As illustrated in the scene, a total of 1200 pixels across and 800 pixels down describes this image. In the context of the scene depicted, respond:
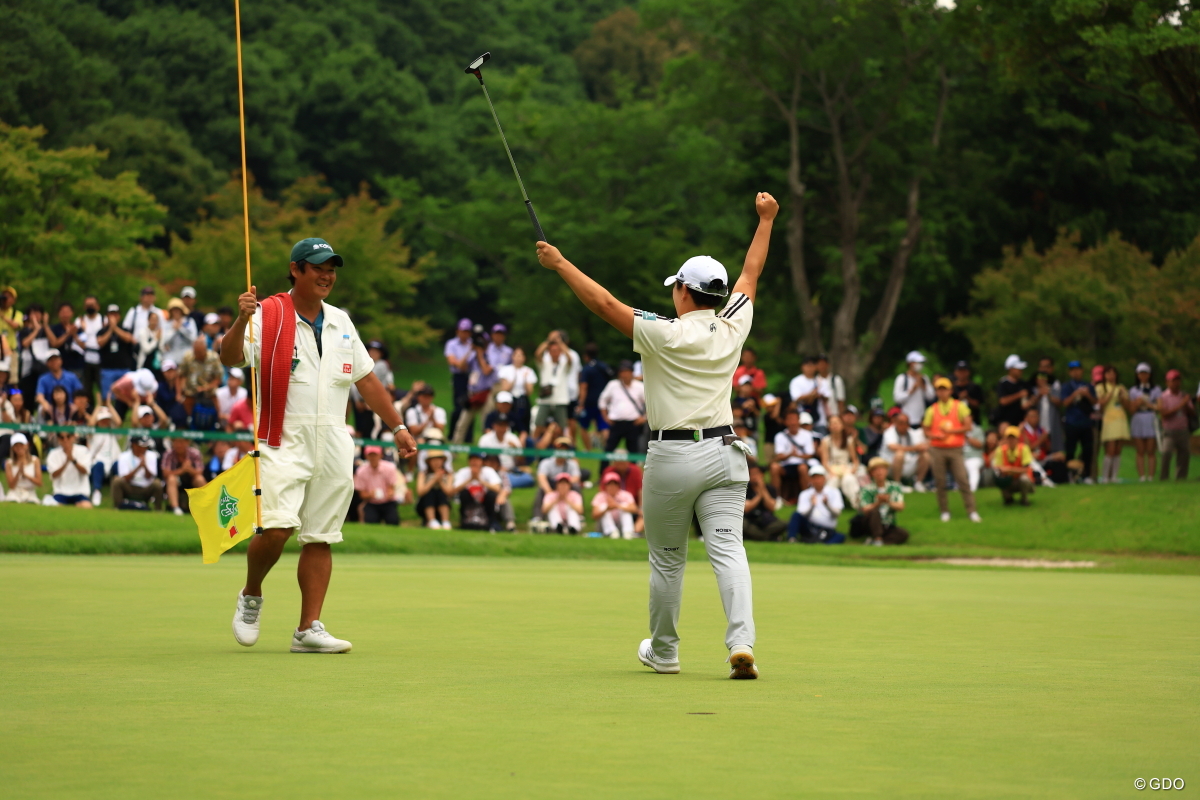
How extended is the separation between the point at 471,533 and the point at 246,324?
12516 millimetres

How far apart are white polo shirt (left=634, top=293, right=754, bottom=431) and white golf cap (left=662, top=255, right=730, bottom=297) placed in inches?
5.3

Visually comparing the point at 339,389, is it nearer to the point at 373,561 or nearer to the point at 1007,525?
the point at 373,561

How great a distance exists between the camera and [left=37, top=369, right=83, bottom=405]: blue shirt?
73.8 ft

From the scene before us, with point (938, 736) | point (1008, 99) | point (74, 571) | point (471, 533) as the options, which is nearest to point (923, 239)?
point (1008, 99)

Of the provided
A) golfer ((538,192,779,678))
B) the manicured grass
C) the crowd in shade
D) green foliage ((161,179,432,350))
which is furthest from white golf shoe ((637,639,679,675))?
green foliage ((161,179,432,350))

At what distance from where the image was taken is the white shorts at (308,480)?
8.04m

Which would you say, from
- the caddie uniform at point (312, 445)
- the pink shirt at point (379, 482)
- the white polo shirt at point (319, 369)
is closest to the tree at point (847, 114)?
the pink shirt at point (379, 482)

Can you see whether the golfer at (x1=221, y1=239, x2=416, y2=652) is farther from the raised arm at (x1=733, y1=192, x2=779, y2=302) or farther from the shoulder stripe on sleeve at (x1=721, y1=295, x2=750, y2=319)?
the raised arm at (x1=733, y1=192, x2=779, y2=302)

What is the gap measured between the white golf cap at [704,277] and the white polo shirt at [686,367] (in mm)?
134

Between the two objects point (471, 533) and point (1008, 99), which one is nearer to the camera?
point (471, 533)

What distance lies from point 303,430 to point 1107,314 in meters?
26.0

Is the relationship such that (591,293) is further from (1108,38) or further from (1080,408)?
(1080,408)

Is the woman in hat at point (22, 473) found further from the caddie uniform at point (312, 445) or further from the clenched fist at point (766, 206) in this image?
the clenched fist at point (766, 206)

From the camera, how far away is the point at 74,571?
13.6 m
